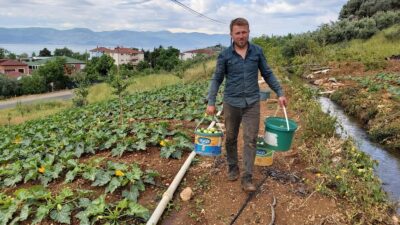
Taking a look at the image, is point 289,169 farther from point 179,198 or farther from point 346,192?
point 179,198

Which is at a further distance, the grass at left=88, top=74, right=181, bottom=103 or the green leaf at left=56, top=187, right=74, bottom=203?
the grass at left=88, top=74, right=181, bottom=103

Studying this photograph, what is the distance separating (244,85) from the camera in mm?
4129

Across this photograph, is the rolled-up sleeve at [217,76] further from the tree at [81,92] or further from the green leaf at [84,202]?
the tree at [81,92]

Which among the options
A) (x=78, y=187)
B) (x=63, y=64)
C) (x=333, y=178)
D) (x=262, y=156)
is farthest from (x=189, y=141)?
(x=63, y=64)

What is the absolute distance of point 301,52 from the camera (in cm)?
2733

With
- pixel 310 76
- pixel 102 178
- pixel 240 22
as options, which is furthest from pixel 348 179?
pixel 310 76

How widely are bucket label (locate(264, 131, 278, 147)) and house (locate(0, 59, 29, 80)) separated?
235ft

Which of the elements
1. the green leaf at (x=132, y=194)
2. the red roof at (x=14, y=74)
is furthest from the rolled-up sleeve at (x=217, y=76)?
the red roof at (x=14, y=74)

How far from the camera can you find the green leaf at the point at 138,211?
12.3 feet

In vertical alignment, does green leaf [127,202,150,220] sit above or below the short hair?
below

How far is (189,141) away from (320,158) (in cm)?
208

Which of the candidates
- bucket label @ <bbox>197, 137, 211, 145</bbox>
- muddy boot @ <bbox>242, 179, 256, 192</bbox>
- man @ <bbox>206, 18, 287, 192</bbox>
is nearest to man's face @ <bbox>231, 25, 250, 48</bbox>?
man @ <bbox>206, 18, 287, 192</bbox>

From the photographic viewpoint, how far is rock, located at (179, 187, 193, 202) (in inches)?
169

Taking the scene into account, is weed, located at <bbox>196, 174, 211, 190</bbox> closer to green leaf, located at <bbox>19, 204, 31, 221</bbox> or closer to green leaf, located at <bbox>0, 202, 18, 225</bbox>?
green leaf, located at <bbox>19, 204, 31, 221</bbox>
